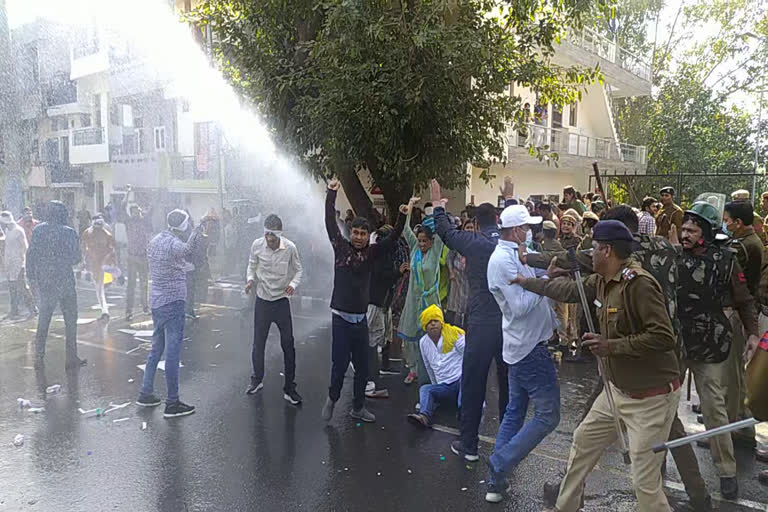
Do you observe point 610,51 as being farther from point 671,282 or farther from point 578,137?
point 671,282

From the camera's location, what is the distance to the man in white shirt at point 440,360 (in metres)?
5.82

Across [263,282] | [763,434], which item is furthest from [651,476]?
[263,282]

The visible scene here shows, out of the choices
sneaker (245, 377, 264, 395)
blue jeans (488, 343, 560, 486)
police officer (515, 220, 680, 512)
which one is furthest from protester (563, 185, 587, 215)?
police officer (515, 220, 680, 512)

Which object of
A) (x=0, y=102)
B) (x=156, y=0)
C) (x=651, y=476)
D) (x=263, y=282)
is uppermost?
(x=156, y=0)

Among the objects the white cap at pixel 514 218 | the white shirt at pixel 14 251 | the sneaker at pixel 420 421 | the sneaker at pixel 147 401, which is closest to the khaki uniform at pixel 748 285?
the white cap at pixel 514 218

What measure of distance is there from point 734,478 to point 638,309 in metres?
1.96

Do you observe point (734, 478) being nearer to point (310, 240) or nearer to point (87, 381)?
point (87, 381)

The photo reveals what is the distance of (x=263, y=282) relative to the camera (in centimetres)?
641

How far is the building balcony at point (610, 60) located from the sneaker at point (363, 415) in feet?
43.6

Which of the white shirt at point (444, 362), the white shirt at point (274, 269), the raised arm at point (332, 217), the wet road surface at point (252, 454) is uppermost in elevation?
the raised arm at point (332, 217)

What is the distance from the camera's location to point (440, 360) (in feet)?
19.2

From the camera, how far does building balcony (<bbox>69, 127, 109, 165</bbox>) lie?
13047 millimetres

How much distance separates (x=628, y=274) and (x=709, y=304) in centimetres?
156

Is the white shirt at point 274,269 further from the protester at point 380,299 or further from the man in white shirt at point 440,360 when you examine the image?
the man in white shirt at point 440,360
